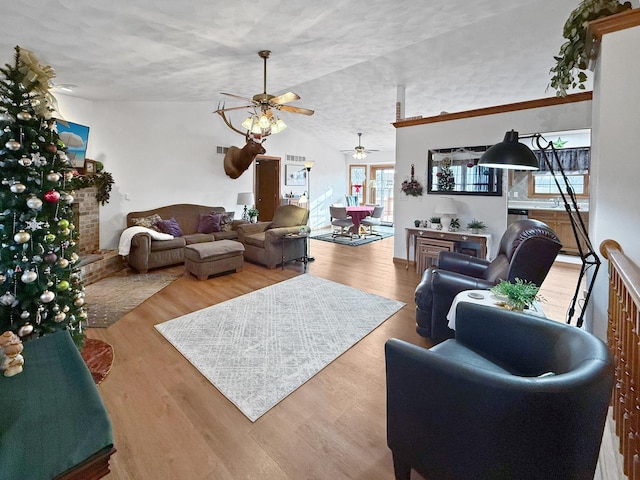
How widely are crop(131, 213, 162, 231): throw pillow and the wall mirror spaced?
4.67 m

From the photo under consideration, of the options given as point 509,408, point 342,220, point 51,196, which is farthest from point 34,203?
point 342,220

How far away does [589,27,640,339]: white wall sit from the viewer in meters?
1.86

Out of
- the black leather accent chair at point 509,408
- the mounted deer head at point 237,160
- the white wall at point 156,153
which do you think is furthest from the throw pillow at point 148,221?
the black leather accent chair at point 509,408

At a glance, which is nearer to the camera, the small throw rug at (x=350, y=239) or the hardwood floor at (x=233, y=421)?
the hardwood floor at (x=233, y=421)

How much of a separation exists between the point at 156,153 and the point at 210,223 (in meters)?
1.61

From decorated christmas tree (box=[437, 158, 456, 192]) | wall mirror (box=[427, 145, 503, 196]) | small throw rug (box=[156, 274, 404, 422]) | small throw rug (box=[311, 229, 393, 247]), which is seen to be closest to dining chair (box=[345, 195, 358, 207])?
small throw rug (box=[311, 229, 393, 247])

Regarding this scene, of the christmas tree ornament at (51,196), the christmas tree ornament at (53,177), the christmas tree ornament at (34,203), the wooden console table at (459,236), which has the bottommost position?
the wooden console table at (459,236)

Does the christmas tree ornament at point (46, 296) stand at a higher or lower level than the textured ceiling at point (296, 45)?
lower

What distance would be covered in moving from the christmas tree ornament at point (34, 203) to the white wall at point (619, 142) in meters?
3.24

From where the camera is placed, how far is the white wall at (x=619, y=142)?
1.86m

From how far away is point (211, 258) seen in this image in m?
4.76

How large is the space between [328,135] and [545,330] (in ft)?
27.6

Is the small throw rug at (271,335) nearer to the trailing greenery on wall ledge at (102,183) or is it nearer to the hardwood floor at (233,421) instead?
the hardwood floor at (233,421)

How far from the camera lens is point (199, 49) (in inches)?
135
